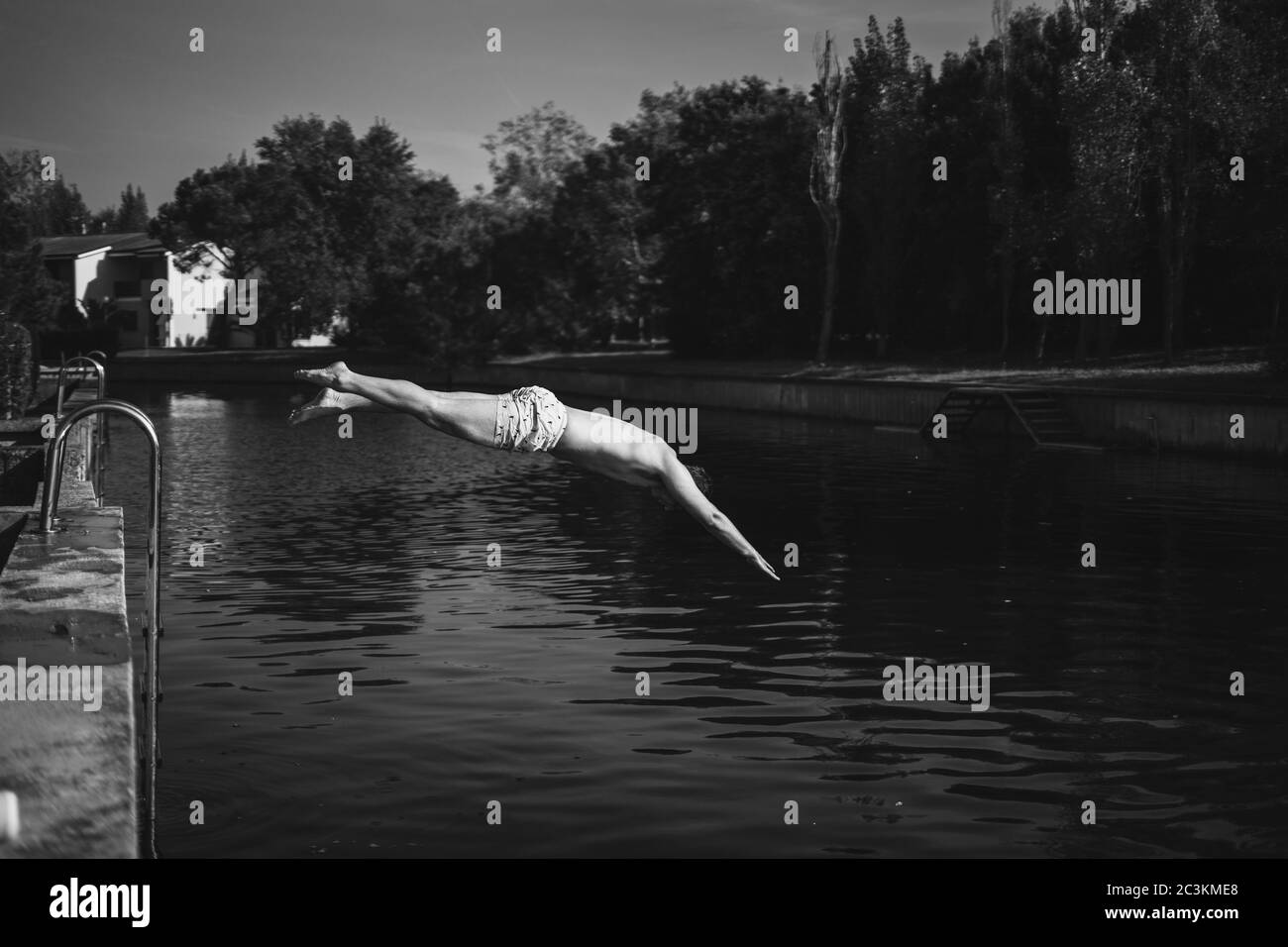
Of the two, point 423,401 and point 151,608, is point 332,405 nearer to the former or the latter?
point 423,401

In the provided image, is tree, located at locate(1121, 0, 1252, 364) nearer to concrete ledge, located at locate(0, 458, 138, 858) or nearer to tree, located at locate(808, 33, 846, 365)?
tree, located at locate(808, 33, 846, 365)

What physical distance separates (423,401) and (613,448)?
126 centimetres

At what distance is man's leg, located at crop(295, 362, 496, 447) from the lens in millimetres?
8570

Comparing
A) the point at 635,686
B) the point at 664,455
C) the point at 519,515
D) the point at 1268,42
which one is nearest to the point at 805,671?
the point at 635,686

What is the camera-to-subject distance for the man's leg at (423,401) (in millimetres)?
8570

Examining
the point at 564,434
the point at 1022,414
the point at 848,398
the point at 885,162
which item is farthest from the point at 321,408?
the point at 885,162

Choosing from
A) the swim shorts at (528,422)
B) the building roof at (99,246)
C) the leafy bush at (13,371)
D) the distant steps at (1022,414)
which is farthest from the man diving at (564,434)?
the building roof at (99,246)

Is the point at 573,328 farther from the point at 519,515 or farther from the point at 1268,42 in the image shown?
the point at 519,515

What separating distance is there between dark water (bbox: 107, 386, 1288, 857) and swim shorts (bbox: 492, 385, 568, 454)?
7.04 ft

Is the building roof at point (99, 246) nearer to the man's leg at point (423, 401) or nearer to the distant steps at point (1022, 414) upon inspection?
the distant steps at point (1022, 414)

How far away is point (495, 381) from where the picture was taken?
68688 mm

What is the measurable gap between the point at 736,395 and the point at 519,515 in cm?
2845

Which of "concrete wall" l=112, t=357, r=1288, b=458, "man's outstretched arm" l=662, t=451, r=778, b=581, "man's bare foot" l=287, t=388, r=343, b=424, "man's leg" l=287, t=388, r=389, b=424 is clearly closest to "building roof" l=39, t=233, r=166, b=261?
"concrete wall" l=112, t=357, r=1288, b=458

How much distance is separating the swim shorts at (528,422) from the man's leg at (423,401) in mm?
60
